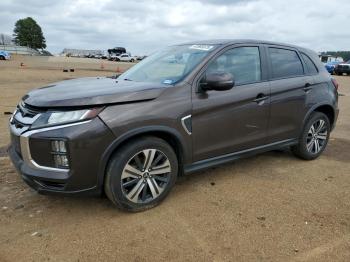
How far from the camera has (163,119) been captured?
3824 mm

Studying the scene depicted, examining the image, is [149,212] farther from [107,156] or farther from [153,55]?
[153,55]

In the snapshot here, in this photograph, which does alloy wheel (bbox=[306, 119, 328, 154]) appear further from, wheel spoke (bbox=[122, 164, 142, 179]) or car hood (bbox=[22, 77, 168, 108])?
wheel spoke (bbox=[122, 164, 142, 179])

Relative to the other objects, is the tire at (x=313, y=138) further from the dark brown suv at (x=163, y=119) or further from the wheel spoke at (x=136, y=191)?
the wheel spoke at (x=136, y=191)

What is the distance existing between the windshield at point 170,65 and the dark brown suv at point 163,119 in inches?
0.7

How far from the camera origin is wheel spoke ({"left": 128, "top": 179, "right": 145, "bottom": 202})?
12.4 feet

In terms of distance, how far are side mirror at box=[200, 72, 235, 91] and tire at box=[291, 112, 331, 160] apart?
1953mm

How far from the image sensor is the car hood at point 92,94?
346 centimetres

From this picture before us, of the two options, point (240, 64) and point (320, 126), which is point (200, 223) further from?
point (320, 126)

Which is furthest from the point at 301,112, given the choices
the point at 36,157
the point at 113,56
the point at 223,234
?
the point at 113,56

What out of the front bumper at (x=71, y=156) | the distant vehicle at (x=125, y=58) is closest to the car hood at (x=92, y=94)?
the front bumper at (x=71, y=156)

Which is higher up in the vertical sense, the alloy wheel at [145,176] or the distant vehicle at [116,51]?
the alloy wheel at [145,176]

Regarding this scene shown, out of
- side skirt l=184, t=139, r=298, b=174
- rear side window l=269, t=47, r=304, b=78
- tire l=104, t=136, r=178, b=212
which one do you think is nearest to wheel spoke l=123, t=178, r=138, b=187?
tire l=104, t=136, r=178, b=212

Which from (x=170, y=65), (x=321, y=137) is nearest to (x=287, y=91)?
(x=321, y=137)

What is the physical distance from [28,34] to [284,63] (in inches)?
4853
